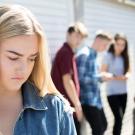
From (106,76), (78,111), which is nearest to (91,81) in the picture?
(78,111)

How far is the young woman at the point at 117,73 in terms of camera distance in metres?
6.91

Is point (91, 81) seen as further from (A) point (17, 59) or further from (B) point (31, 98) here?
(A) point (17, 59)

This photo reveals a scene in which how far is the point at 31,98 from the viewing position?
7.53 feet

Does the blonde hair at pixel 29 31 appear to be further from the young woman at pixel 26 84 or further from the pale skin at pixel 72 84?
the pale skin at pixel 72 84

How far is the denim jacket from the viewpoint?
2.18m

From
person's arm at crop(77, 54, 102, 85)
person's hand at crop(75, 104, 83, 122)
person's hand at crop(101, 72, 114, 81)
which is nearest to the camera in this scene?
person's hand at crop(75, 104, 83, 122)

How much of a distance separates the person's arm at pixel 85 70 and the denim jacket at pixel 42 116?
3.46 m

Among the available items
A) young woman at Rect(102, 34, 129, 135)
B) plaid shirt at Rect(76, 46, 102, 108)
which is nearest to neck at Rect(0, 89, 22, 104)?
plaid shirt at Rect(76, 46, 102, 108)

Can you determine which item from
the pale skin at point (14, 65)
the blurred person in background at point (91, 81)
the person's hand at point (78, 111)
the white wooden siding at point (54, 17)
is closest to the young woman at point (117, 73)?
the blurred person in background at point (91, 81)

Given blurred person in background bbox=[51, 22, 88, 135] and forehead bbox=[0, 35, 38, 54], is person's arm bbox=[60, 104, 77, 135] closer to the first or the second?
forehead bbox=[0, 35, 38, 54]

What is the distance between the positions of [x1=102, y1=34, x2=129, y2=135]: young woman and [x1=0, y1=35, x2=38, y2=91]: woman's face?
470 cm

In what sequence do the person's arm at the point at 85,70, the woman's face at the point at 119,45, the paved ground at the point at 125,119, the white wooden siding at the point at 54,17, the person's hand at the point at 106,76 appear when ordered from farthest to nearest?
the paved ground at the point at 125,119 < the woman's face at the point at 119,45 < the person's hand at the point at 106,76 < the white wooden siding at the point at 54,17 < the person's arm at the point at 85,70

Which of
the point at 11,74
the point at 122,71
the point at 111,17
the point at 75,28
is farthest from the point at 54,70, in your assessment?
the point at 11,74

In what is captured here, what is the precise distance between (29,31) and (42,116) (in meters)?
0.39
